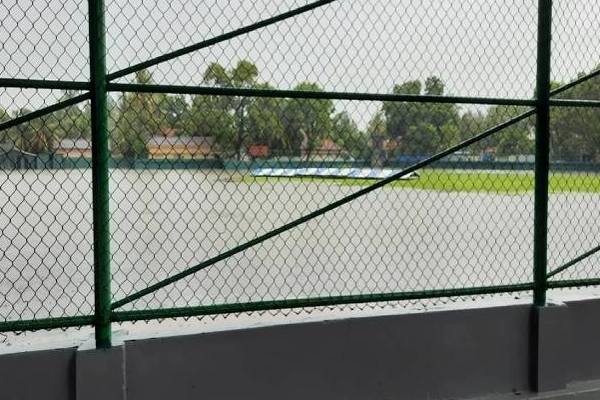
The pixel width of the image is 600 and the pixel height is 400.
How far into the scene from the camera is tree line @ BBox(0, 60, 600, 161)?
3129mm

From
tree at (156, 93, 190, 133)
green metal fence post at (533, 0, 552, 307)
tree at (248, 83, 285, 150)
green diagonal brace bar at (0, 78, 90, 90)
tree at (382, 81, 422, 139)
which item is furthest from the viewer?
tree at (248, 83, 285, 150)

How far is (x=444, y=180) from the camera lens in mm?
5160

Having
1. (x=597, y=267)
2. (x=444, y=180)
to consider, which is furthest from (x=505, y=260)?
(x=444, y=180)

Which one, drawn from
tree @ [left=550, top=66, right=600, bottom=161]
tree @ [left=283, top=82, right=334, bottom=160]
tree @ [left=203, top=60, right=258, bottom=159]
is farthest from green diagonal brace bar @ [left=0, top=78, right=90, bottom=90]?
tree @ [left=550, top=66, right=600, bottom=161]

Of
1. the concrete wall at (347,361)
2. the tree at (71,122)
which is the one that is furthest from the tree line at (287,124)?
the concrete wall at (347,361)

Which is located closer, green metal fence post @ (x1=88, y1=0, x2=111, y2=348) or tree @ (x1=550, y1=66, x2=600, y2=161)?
green metal fence post @ (x1=88, y1=0, x2=111, y2=348)

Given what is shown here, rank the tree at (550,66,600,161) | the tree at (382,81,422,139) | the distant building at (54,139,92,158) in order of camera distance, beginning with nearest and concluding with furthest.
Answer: the distant building at (54,139,92,158)
the tree at (382,81,422,139)
the tree at (550,66,600,161)

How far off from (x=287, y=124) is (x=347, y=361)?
1.59m

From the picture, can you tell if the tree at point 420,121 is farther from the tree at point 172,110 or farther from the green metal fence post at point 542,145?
the tree at point 172,110

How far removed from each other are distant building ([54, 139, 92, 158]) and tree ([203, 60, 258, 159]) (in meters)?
0.71

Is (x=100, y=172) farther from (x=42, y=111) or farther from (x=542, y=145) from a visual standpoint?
(x=542, y=145)

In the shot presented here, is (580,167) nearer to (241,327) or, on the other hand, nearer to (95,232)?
(241,327)

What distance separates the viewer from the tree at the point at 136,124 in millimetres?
3145

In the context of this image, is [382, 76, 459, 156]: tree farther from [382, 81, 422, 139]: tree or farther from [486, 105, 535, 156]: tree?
[486, 105, 535, 156]: tree
